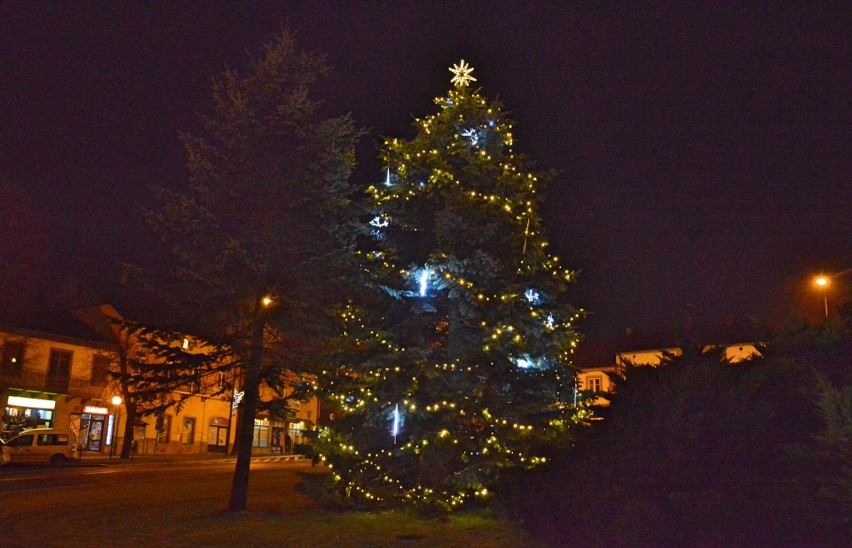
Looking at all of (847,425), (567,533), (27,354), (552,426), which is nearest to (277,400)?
(552,426)

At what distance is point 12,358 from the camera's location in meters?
40.2

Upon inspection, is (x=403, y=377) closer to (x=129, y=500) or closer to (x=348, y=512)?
(x=348, y=512)

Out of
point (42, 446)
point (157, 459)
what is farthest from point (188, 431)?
point (42, 446)

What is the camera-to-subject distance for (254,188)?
1711 cm

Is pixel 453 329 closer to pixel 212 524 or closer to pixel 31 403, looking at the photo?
pixel 212 524

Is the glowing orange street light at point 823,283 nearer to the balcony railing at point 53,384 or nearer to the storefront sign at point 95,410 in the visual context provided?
the balcony railing at point 53,384

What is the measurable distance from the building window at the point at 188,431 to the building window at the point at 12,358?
1328cm

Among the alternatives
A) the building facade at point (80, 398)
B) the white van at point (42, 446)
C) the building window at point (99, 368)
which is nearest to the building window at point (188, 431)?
the building facade at point (80, 398)

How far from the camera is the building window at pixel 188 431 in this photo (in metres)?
52.9

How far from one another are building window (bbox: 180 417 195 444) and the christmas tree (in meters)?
40.3

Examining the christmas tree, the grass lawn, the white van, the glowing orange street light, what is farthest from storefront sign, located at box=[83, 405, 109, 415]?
the glowing orange street light

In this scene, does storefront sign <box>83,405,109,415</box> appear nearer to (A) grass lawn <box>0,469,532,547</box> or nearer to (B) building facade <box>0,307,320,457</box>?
(B) building facade <box>0,307,320,457</box>

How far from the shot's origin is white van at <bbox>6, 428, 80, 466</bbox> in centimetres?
3475

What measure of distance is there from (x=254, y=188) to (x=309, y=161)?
1.41 meters
